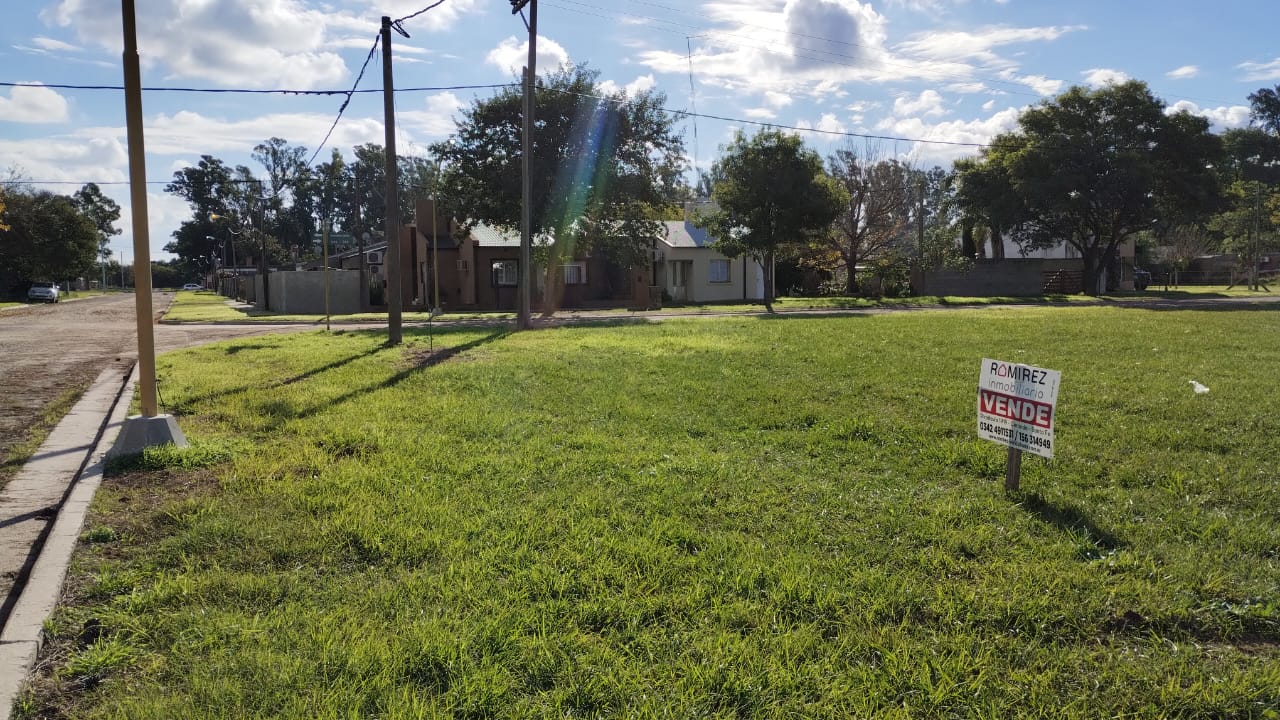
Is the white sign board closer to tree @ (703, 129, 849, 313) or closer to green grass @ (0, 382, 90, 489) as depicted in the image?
green grass @ (0, 382, 90, 489)

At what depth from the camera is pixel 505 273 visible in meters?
38.5

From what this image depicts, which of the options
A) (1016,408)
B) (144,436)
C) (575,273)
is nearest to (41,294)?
(575,273)

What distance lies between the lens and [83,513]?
17.1 feet

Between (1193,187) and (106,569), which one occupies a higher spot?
(1193,187)

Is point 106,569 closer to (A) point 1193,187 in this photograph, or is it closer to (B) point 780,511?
(B) point 780,511

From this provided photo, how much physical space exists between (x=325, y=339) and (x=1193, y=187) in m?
34.0

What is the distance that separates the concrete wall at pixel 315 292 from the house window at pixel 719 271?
16644mm

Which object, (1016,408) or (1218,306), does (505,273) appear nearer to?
(1218,306)

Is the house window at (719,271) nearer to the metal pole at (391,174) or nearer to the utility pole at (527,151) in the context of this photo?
the utility pole at (527,151)

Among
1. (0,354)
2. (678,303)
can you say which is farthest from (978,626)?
(678,303)

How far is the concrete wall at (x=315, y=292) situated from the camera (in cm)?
3653

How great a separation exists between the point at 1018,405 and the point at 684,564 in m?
2.61

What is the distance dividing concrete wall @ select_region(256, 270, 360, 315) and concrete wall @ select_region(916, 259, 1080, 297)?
91.0 feet

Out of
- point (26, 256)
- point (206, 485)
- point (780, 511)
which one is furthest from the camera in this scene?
point (26, 256)
